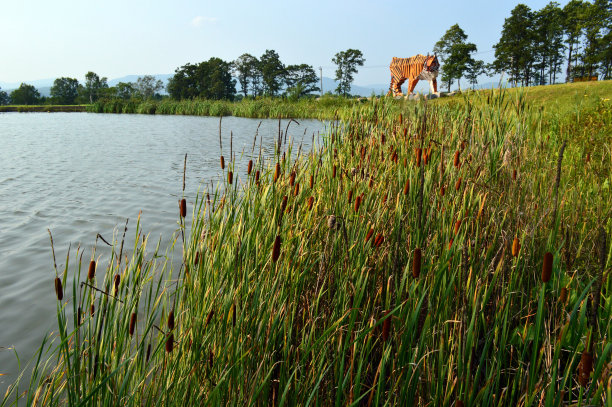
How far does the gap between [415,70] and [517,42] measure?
81.8 ft

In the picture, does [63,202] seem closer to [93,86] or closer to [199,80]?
[199,80]

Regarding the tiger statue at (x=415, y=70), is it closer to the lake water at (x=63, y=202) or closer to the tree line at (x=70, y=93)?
the lake water at (x=63, y=202)

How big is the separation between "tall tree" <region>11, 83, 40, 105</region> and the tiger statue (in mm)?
70355

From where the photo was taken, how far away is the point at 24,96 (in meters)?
76.2

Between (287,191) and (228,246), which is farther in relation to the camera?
(287,191)

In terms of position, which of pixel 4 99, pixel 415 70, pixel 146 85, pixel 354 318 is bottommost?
pixel 354 318

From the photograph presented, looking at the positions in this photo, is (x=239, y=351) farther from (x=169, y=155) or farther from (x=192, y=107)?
(x=192, y=107)

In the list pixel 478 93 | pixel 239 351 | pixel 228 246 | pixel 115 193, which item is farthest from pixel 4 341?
pixel 478 93

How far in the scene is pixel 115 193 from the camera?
8273 millimetres

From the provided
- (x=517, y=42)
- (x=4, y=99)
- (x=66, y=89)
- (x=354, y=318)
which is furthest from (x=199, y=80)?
(x=354, y=318)

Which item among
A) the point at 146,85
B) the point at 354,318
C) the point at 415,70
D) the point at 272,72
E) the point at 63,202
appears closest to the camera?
the point at 354,318

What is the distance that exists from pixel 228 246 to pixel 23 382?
190 centimetres

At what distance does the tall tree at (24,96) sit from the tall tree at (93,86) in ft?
28.7

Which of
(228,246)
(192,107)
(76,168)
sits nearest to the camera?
(228,246)
